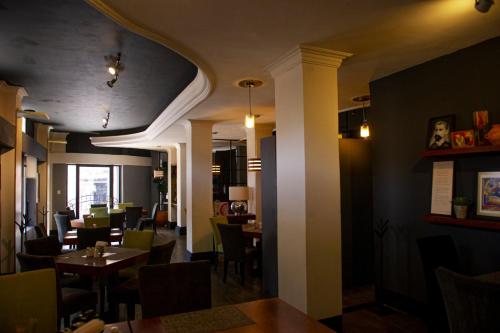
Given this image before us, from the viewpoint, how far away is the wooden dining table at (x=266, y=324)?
1.58 meters

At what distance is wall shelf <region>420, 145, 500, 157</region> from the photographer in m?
2.77

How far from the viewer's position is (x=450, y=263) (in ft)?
9.68

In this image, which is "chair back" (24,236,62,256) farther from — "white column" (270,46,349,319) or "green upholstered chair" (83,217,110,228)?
"white column" (270,46,349,319)

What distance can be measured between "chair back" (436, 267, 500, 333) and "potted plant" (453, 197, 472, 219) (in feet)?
4.39

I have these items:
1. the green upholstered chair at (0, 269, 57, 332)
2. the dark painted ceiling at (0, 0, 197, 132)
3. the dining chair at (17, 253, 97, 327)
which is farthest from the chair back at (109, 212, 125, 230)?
the green upholstered chair at (0, 269, 57, 332)

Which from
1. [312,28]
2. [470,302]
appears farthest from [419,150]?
[470,302]

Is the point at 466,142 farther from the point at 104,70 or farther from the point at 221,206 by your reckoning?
the point at 221,206

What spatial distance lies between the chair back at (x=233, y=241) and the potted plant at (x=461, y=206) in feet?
8.72

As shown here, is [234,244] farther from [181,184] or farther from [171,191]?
[171,191]

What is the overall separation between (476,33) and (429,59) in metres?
0.61

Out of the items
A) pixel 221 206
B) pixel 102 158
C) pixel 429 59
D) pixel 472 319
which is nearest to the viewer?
pixel 472 319

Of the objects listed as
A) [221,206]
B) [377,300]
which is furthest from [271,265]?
[221,206]

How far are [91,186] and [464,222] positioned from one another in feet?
36.9

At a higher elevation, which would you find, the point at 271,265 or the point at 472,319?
the point at 472,319
